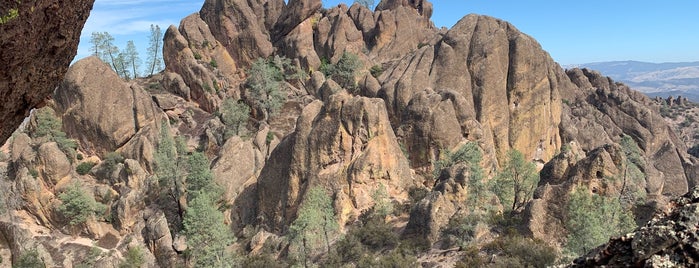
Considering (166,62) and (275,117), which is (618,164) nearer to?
(275,117)

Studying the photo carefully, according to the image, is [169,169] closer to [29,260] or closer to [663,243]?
[29,260]

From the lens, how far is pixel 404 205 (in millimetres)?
46156

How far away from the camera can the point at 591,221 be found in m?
28.0

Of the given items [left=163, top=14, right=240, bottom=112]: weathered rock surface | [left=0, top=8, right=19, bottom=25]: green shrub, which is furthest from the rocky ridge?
[left=0, top=8, right=19, bottom=25]: green shrub

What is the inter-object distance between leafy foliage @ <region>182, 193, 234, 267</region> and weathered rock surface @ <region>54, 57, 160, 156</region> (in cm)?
2914

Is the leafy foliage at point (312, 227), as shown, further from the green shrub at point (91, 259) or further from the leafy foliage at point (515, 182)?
the green shrub at point (91, 259)

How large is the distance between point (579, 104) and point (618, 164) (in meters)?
60.6

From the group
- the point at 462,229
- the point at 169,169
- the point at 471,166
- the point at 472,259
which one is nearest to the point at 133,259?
the point at 169,169

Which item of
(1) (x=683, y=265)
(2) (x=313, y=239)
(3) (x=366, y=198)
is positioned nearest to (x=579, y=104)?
(3) (x=366, y=198)

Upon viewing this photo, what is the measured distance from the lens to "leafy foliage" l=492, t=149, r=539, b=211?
44375 mm

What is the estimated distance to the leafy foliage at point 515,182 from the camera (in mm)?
44375

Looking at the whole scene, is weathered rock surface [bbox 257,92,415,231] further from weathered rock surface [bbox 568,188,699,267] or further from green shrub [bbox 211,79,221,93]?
green shrub [bbox 211,79,221,93]

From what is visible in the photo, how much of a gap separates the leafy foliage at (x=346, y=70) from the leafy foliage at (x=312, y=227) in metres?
48.0

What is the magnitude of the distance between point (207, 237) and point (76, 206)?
828 inches
